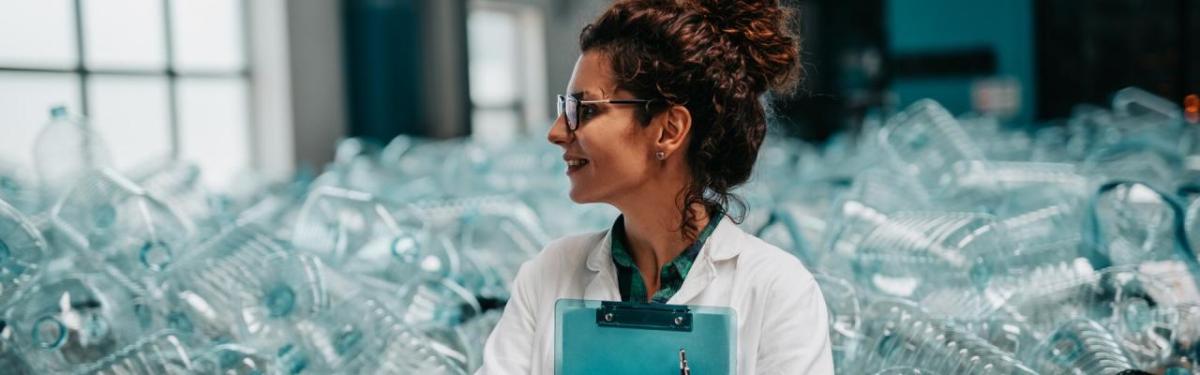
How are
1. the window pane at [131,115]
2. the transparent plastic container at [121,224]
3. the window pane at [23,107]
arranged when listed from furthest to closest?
the window pane at [131,115]
the window pane at [23,107]
the transparent plastic container at [121,224]

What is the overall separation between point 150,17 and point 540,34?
4141 millimetres

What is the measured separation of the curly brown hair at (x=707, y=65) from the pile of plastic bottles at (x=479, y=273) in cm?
15

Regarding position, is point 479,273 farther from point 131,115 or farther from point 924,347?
point 131,115

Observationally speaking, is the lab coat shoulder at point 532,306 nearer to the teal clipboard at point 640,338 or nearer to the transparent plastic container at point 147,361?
the teal clipboard at point 640,338

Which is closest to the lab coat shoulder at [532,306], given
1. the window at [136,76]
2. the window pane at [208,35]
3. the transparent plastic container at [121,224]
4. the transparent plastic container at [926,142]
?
the transparent plastic container at [121,224]

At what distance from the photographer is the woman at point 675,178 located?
50.8 inches

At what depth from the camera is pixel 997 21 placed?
9.33 metres

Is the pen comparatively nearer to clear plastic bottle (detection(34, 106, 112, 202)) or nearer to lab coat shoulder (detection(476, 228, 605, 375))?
lab coat shoulder (detection(476, 228, 605, 375))

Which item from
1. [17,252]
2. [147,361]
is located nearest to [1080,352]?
[147,361]

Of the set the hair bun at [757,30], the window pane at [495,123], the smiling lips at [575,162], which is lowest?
the window pane at [495,123]

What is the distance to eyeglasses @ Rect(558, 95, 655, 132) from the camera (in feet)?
4.33

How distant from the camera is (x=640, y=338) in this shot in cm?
130

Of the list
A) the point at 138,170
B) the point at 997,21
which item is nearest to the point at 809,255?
the point at 138,170

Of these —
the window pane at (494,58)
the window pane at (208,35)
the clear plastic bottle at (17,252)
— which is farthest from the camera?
the window pane at (494,58)
